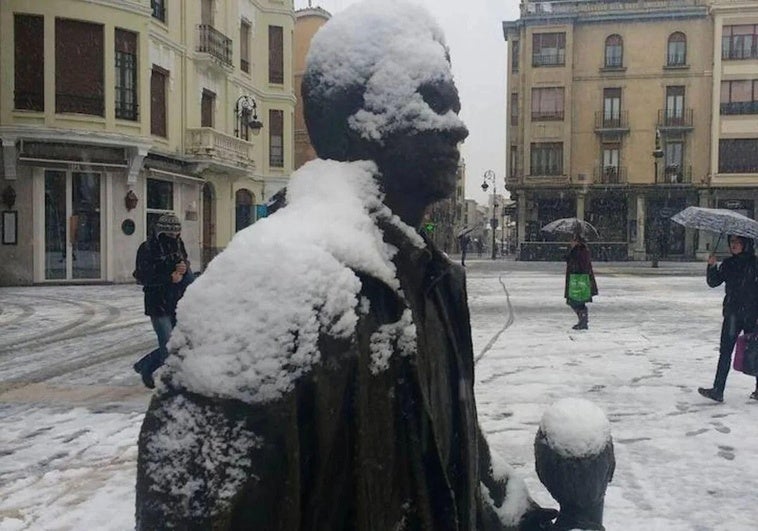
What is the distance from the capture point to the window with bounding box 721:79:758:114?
4159 cm

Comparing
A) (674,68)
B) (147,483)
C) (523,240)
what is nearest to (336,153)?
(147,483)

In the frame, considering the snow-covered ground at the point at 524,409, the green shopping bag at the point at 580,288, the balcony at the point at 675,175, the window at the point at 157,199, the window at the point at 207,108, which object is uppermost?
the window at the point at 207,108

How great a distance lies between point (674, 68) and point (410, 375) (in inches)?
1846

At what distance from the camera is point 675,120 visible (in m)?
42.9

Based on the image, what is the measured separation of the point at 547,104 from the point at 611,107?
3.84 metres

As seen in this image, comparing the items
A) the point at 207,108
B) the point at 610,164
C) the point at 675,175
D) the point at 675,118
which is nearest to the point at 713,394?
the point at 207,108

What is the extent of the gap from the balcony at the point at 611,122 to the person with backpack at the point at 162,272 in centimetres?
4001

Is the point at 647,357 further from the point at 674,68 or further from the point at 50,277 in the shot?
the point at 674,68

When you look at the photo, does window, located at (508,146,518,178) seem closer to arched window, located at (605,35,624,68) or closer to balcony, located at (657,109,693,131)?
arched window, located at (605,35,624,68)

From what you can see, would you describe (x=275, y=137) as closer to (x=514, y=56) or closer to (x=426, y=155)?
(x=514, y=56)

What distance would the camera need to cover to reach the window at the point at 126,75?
20.9m

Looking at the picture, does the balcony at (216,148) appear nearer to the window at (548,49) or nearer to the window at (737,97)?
the window at (548,49)

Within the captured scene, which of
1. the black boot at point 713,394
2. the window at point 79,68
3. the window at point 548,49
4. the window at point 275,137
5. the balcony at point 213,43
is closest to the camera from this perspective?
the black boot at point 713,394

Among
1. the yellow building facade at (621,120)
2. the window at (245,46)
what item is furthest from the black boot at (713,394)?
the yellow building facade at (621,120)
